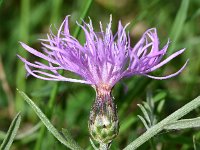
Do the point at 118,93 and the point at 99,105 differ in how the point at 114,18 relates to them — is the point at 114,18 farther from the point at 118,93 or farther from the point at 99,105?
the point at 99,105

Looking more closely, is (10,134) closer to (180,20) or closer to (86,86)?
(180,20)

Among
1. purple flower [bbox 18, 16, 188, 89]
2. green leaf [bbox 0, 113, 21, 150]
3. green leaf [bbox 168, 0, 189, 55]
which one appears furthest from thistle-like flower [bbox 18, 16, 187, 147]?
green leaf [bbox 168, 0, 189, 55]

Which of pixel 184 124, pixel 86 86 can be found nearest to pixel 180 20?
pixel 86 86

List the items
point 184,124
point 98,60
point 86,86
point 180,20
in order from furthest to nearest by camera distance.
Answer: point 86,86 < point 180,20 < point 98,60 < point 184,124

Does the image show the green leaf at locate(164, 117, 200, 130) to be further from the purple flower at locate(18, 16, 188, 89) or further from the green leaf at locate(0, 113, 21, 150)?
the green leaf at locate(0, 113, 21, 150)

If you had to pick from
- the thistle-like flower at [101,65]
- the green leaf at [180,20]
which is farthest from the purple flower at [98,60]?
the green leaf at [180,20]

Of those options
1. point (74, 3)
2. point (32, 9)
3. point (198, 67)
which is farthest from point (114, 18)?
point (198, 67)
